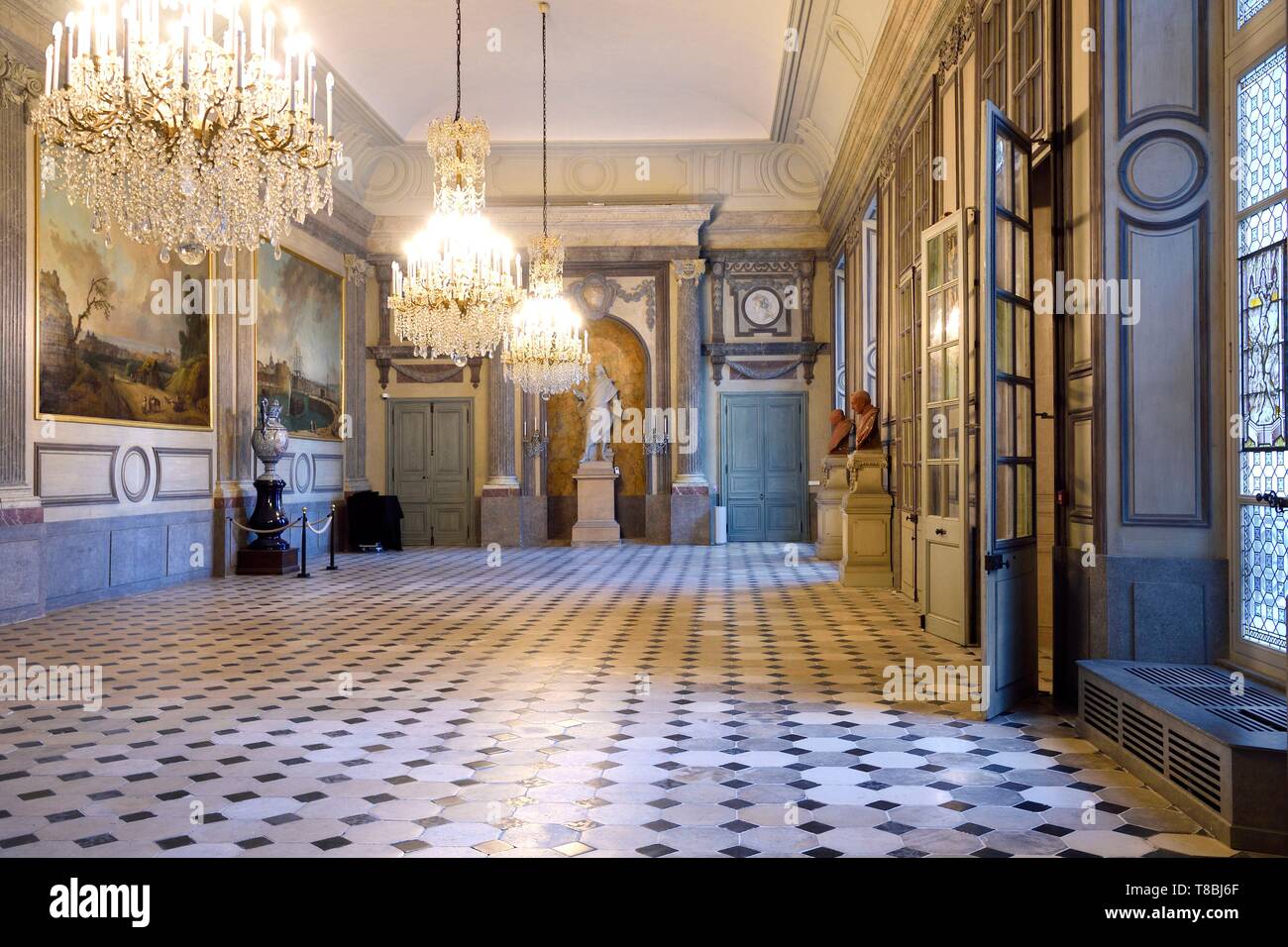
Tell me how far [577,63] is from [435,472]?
294 inches

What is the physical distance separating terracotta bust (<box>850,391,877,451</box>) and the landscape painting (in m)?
7.80

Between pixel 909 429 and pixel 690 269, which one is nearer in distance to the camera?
pixel 909 429

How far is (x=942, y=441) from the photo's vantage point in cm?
741

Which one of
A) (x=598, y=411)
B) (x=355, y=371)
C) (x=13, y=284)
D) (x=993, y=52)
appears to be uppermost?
(x=993, y=52)

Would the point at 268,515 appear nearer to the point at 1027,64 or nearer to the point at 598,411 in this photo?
the point at 598,411

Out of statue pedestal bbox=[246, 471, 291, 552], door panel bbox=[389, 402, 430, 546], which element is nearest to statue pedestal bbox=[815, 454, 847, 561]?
statue pedestal bbox=[246, 471, 291, 552]

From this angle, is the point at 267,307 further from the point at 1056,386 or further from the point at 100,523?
the point at 1056,386

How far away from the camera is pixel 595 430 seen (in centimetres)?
1816

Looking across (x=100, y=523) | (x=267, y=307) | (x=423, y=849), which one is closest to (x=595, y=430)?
(x=267, y=307)

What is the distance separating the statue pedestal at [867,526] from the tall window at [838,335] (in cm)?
575

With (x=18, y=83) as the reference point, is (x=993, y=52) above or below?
below

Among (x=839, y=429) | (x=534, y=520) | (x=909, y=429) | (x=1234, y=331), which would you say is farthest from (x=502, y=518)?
(x=1234, y=331)

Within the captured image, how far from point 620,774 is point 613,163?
15.5m

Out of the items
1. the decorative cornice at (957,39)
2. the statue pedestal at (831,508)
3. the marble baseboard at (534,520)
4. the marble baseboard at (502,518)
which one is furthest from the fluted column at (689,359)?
the decorative cornice at (957,39)
